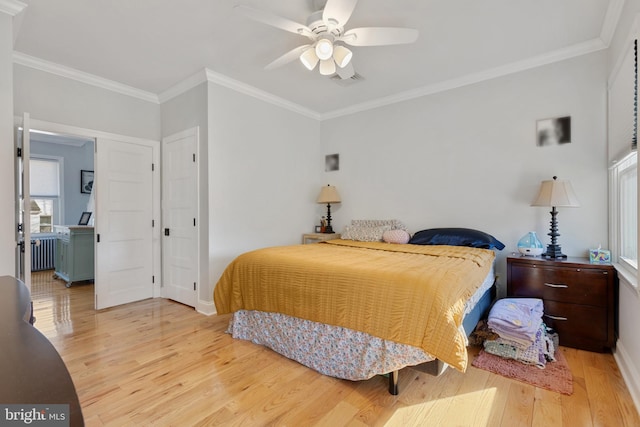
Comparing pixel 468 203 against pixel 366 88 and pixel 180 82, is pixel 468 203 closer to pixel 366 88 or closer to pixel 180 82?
pixel 366 88

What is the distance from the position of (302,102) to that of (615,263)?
12.2 ft

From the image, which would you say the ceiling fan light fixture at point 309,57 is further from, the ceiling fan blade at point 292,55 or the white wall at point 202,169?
the white wall at point 202,169

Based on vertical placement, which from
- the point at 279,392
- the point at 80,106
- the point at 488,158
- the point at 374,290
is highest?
the point at 80,106

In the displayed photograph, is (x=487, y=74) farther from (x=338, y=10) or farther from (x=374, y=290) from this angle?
(x=374, y=290)

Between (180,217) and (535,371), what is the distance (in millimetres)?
3690

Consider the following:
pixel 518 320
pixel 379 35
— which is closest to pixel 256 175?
pixel 379 35

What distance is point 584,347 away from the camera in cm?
239

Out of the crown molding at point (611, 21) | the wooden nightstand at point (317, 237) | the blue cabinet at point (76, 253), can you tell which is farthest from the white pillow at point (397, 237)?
the blue cabinet at point (76, 253)

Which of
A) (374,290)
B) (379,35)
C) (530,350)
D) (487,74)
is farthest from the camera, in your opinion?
(487,74)

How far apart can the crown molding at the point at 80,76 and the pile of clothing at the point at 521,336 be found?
4.43 metres

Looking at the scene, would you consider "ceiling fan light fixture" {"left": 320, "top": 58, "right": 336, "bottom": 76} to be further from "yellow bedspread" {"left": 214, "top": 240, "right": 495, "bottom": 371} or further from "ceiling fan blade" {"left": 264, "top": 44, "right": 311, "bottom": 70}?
"yellow bedspread" {"left": 214, "top": 240, "right": 495, "bottom": 371}

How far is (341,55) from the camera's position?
226cm

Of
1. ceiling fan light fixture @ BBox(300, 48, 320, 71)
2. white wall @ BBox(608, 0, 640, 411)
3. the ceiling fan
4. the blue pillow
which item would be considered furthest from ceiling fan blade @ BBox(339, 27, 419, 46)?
the blue pillow

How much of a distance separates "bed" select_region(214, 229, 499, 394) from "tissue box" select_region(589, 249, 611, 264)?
77 centimetres
